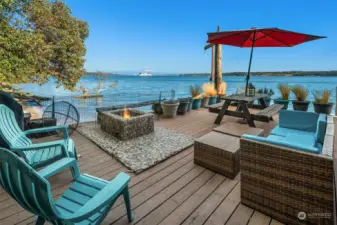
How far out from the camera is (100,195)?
112cm

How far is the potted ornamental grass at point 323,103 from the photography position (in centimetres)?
529

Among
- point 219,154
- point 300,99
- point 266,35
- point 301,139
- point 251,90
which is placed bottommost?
point 219,154

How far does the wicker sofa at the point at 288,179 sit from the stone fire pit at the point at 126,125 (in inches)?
90.8

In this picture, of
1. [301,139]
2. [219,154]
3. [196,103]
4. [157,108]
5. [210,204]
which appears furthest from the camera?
[196,103]

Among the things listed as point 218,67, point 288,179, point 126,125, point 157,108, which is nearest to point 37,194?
point 288,179

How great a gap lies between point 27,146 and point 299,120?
3.96m

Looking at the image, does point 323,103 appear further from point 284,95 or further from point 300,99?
point 284,95

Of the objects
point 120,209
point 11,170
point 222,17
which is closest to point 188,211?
point 120,209

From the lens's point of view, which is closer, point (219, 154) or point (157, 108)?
point (219, 154)

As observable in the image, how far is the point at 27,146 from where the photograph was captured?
1.87 meters

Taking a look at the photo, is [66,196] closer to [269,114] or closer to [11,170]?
[11,170]

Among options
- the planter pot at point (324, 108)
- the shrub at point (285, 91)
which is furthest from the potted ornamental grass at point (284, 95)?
the planter pot at point (324, 108)

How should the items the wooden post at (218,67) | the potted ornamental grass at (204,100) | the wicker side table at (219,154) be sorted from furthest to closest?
1. the wooden post at (218,67)
2. the potted ornamental grass at (204,100)
3. the wicker side table at (219,154)

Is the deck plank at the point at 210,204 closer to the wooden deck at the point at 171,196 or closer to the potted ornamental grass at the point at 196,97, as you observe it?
the wooden deck at the point at 171,196
